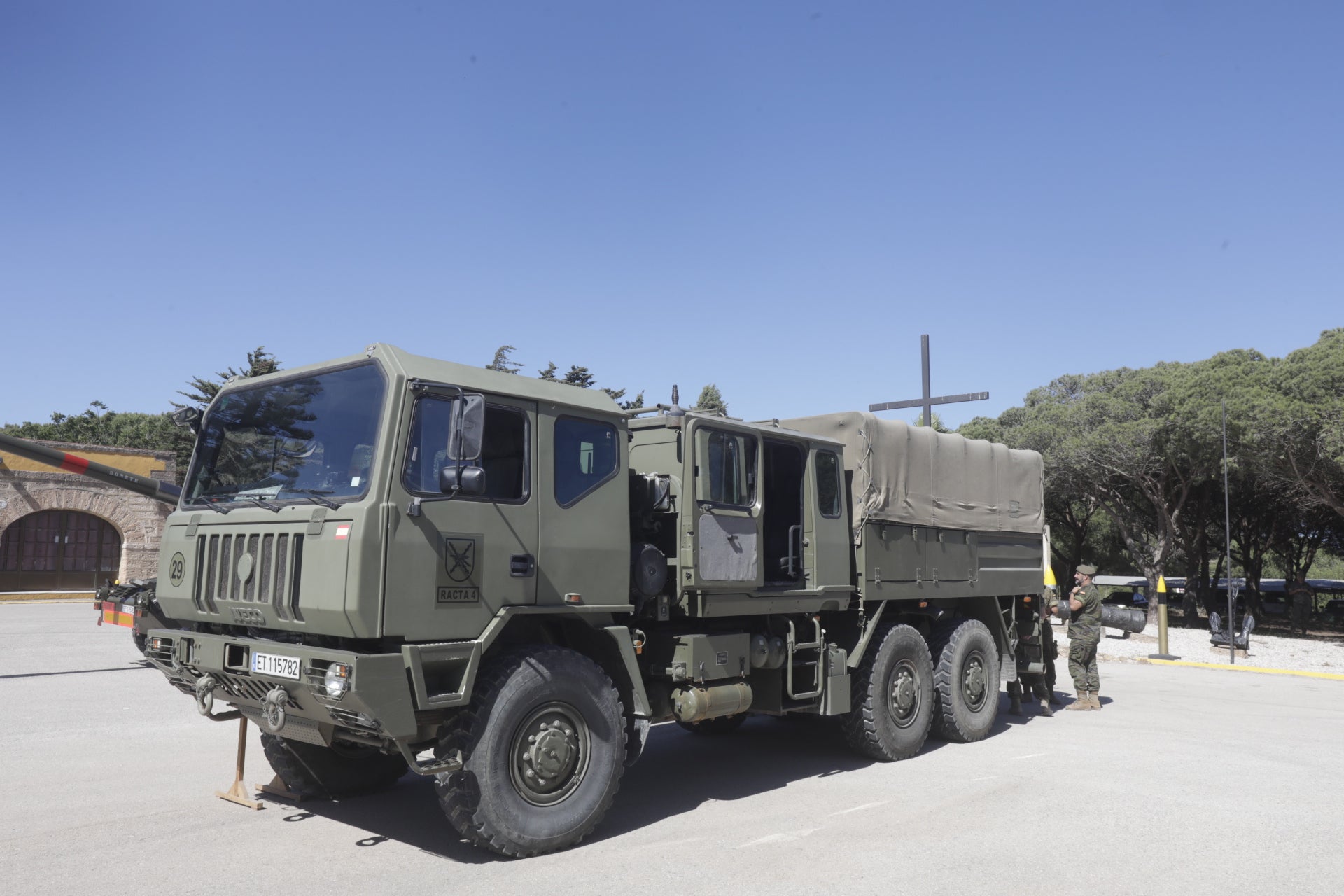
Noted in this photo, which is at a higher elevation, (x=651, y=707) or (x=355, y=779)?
(x=651, y=707)

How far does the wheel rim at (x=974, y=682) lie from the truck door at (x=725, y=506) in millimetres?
3212

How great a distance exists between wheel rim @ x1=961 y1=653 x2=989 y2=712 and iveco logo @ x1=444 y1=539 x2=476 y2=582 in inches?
224

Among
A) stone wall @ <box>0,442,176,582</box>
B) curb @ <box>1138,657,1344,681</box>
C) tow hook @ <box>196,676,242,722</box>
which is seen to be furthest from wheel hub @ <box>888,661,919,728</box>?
stone wall @ <box>0,442,176,582</box>

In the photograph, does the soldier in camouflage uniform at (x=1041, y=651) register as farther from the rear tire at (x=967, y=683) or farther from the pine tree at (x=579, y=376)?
the pine tree at (x=579, y=376)

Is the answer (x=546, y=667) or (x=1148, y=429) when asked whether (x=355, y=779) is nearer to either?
(x=546, y=667)

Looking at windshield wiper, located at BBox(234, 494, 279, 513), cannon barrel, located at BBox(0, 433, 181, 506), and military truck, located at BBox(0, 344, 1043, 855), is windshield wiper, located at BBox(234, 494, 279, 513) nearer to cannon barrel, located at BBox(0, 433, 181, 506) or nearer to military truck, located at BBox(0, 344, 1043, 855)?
military truck, located at BBox(0, 344, 1043, 855)

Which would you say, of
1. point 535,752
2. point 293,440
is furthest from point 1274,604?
point 293,440

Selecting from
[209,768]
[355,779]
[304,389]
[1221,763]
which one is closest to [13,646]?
[209,768]

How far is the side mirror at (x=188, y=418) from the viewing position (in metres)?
6.40

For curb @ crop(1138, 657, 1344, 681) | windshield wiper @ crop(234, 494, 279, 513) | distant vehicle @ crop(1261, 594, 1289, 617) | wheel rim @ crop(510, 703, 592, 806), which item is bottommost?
distant vehicle @ crop(1261, 594, 1289, 617)

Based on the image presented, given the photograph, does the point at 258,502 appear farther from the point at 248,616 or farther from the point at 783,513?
the point at 783,513

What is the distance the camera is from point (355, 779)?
22.8 ft

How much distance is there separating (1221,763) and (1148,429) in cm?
1947

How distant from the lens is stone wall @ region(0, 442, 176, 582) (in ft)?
91.9
